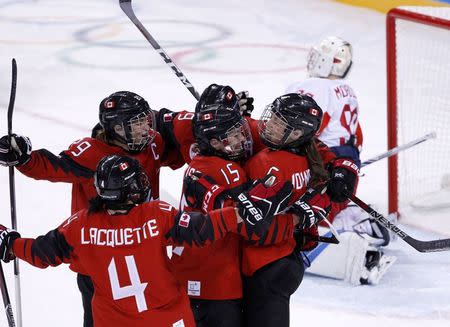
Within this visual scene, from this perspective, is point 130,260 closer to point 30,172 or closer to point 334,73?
point 30,172

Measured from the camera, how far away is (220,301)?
293 cm

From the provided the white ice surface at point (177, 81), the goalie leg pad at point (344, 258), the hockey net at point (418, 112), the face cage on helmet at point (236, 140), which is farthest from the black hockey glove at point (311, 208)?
the hockey net at point (418, 112)

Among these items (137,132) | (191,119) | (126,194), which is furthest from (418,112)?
(126,194)

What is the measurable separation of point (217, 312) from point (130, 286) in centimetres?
38

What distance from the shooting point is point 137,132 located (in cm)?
303

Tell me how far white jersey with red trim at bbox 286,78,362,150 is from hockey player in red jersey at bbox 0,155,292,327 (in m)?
1.79

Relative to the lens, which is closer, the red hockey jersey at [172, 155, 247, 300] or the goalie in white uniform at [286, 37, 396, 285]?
the red hockey jersey at [172, 155, 247, 300]

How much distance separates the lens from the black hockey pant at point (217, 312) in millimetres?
2934

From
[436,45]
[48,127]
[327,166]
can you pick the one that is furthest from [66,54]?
[327,166]

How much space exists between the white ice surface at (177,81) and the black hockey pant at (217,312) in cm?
96

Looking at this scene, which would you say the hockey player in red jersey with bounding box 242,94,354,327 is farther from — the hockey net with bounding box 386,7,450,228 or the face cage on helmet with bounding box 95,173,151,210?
the hockey net with bounding box 386,7,450,228

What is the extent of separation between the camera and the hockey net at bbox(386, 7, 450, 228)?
4953 mm

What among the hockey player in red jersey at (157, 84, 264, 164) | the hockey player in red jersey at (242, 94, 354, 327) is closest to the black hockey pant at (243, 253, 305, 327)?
the hockey player in red jersey at (242, 94, 354, 327)

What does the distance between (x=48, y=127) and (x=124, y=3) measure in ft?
7.04
